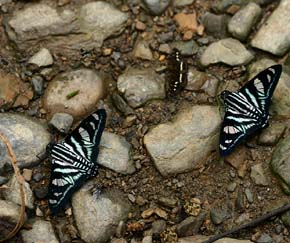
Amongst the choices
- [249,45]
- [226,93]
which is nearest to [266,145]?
[226,93]

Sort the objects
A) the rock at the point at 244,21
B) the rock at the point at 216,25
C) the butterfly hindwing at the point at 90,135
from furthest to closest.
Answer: the rock at the point at 216,25 → the rock at the point at 244,21 → the butterfly hindwing at the point at 90,135

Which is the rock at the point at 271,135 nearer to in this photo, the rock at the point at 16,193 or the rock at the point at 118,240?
the rock at the point at 118,240

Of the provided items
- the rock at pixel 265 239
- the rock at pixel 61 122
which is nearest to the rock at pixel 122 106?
the rock at pixel 61 122

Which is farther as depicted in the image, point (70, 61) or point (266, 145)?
point (70, 61)

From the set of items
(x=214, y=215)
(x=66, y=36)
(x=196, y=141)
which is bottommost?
(x=214, y=215)

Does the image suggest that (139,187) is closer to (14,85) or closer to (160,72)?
(160,72)

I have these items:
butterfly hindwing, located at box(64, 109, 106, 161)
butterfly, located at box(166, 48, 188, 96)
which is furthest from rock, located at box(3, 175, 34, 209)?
butterfly, located at box(166, 48, 188, 96)

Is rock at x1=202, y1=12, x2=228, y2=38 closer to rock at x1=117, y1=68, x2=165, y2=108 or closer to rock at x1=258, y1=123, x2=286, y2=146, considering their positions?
rock at x1=117, y1=68, x2=165, y2=108

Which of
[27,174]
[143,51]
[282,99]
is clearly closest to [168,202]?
[27,174]
